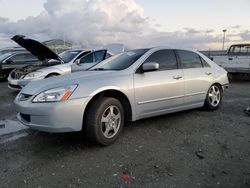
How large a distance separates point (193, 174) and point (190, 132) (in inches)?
58.8

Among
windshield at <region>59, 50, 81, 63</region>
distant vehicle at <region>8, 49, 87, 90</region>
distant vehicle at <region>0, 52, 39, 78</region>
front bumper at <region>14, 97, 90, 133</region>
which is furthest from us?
distant vehicle at <region>0, 52, 39, 78</region>

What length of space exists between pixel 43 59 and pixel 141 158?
7500 millimetres

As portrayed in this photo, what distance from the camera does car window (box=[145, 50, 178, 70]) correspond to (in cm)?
462

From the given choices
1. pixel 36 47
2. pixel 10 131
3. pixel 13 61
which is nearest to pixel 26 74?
pixel 36 47

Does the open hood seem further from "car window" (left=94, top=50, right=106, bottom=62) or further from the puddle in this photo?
the puddle

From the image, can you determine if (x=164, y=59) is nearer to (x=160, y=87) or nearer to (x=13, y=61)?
(x=160, y=87)

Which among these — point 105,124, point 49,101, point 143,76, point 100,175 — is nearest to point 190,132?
point 143,76

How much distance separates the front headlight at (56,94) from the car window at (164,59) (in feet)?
5.36

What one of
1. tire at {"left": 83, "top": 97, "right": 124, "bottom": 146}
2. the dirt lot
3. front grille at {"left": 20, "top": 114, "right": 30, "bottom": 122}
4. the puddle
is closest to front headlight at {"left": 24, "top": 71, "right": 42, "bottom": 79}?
the puddle

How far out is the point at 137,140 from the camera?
4055 mm

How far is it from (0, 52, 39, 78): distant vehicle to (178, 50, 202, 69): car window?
882cm

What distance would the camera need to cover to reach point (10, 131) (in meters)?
4.58

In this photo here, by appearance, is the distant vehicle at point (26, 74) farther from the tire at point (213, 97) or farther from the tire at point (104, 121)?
the tire at point (213, 97)

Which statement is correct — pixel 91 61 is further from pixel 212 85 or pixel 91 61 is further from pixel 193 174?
pixel 193 174
